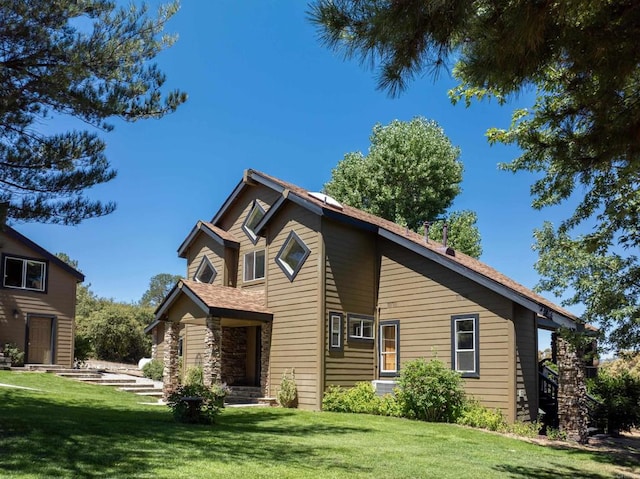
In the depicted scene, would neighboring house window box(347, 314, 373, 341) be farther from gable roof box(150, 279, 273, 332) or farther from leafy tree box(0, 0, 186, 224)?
leafy tree box(0, 0, 186, 224)

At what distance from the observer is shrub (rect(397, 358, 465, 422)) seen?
14062 mm

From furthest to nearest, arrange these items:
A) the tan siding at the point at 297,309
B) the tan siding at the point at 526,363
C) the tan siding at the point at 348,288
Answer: the tan siding at the point at 348,288 < the tan siding at the point at 297,309 < the tan siding at the point at 526,363

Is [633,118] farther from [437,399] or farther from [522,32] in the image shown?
[437,399]

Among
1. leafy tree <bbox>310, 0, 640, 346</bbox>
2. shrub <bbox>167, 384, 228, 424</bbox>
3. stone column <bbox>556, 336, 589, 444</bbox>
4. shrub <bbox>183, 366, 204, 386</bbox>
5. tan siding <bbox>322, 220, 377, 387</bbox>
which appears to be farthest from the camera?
shrub <bbox>183, 366, 204, 386</bbox>

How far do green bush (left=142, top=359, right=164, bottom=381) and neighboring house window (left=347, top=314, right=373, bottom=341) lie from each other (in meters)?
10.6

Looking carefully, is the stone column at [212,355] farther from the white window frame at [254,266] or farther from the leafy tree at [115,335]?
the leafy tree at [115,335]

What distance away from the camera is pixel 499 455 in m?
10.2

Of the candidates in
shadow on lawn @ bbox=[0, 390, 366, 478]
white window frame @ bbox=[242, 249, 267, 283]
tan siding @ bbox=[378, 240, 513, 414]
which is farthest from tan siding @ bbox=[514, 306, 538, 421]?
white window frame @ bbox=[242, 249, 267, 283]

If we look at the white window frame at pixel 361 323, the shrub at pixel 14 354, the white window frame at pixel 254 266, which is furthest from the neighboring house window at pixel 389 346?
the shrub at pixel 14 354

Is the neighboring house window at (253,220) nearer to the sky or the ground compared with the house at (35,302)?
nearer to the sky

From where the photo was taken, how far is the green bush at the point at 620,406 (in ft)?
48.6

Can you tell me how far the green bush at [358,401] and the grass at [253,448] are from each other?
1.17 meters

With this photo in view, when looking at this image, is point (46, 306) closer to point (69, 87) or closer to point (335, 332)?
point (335, 332)

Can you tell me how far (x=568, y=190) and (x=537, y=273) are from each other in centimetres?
994
